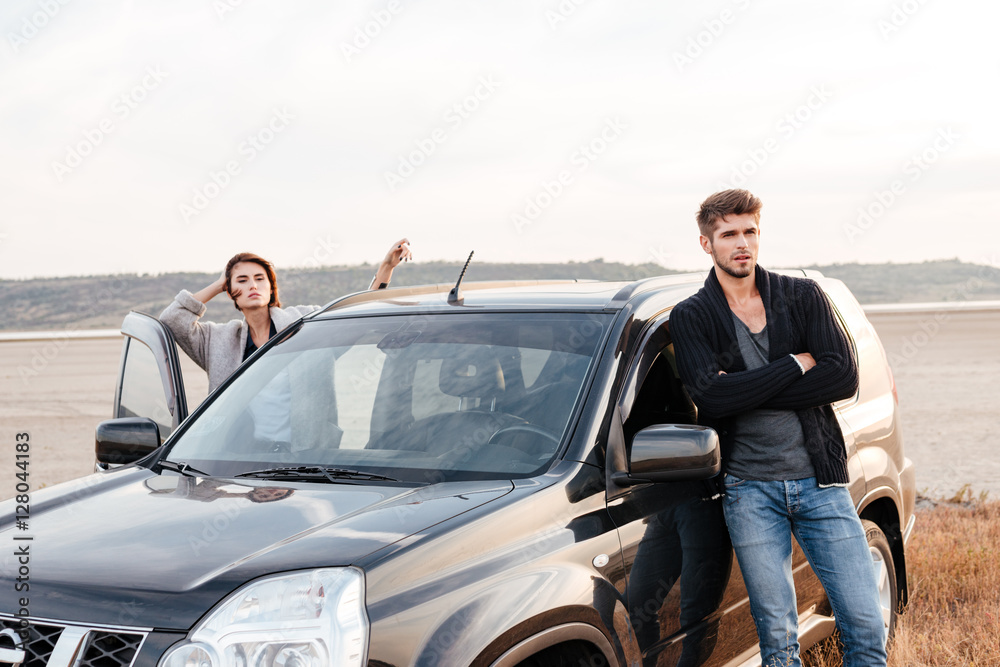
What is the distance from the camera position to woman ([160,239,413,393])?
534 cm

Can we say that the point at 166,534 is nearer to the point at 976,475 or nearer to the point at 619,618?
the point at 619,618

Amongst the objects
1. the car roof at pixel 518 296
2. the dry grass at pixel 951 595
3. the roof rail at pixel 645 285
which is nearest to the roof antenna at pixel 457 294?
the car roof at pixel 518 296

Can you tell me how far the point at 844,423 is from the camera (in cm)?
427

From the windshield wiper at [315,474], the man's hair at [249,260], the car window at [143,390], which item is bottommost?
the windshield wiper at [315,474]

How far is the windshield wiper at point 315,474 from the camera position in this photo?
119 inches

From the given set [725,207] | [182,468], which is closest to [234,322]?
[182,468]

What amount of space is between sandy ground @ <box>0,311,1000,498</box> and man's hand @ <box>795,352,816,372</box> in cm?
638

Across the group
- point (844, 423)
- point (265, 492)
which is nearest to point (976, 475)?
point (844, 423)

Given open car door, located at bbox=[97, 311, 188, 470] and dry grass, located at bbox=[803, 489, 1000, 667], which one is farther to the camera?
open car door, located at bbox=[97, 311, 188, 470]

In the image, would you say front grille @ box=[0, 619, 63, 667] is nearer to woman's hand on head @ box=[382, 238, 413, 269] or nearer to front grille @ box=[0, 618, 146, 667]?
front grille @ box=[0, 618, 146, 667]

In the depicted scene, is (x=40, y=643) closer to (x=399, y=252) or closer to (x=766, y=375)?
(x=766, y=375)

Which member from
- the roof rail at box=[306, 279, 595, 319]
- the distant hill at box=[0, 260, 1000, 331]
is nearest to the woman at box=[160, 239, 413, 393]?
the roof rail at box=[306, 279, 595, 319]

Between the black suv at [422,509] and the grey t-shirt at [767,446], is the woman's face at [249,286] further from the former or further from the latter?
the grey t-shirt at [767,446]

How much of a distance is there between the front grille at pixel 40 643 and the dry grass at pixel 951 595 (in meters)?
3.43
